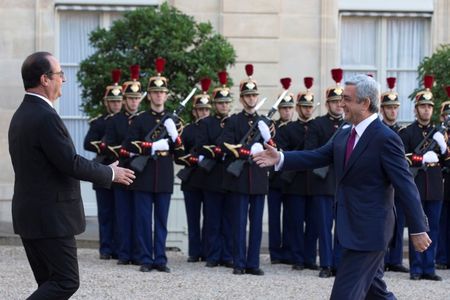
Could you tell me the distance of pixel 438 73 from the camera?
14.9m

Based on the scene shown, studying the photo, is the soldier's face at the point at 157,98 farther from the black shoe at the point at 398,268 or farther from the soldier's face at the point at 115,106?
the black shoe at the point at 398,268

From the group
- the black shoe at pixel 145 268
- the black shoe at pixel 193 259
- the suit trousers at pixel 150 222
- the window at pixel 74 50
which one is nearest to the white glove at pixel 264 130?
the suit trousers at pixel 150 222

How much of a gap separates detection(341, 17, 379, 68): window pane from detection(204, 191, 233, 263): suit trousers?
5.36 metres

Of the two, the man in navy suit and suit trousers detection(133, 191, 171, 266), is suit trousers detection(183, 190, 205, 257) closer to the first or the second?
suit trousers detection(133, 191, 171, 266)

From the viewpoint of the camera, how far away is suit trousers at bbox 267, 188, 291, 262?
45.3ft

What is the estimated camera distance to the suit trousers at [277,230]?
45.3 feet

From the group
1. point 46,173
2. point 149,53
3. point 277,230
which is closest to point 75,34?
point 149,53

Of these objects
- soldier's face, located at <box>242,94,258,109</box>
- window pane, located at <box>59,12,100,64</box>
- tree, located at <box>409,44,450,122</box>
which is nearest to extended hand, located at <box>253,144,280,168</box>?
soldier's face, located at <box>242,94,258,109</box>

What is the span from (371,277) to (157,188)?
5.18 m

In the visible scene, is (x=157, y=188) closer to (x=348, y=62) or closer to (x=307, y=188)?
(x=307, y=188)

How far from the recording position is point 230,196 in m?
13.0

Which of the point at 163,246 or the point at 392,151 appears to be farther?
the point at 163,246

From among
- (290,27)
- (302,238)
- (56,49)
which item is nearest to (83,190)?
(56,49)

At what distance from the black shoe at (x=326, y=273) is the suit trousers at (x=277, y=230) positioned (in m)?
1.12
